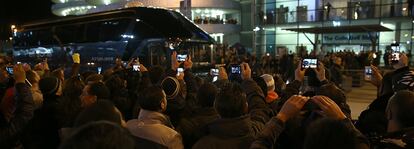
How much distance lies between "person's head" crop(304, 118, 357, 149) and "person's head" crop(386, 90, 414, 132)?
1135 millimetres

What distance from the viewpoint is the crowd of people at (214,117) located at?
2055 mm

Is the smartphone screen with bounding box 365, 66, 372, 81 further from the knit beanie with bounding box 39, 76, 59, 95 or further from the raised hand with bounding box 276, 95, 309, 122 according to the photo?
the knit beanie with bounding box 39, 76, 59, 95

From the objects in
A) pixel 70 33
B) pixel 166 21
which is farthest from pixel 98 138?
pixel 70 33

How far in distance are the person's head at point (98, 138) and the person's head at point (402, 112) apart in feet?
6.86

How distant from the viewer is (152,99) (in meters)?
3.60

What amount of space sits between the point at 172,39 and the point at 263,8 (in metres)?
25.2

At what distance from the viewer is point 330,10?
3306cm

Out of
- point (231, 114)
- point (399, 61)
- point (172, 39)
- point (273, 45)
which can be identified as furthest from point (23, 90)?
point (273, 45)

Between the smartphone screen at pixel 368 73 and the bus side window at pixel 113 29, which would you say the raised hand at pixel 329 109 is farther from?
the bus side window at pixel 113 29

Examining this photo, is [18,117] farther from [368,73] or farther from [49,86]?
[368,73]

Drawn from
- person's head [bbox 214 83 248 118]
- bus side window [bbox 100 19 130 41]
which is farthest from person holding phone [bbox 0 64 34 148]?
bus side window [bbox 100 19 130 41]

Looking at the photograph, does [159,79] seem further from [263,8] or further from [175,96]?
[263,8]

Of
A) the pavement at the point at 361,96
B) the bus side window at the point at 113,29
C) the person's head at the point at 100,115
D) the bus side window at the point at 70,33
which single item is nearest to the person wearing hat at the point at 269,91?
the person's head at the point at 100,115

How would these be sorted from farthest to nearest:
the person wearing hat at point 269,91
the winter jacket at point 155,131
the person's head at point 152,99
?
the person wearing hat at point 269,91 → the person's head at point 152,99 → the winter jacket at point 155,131
